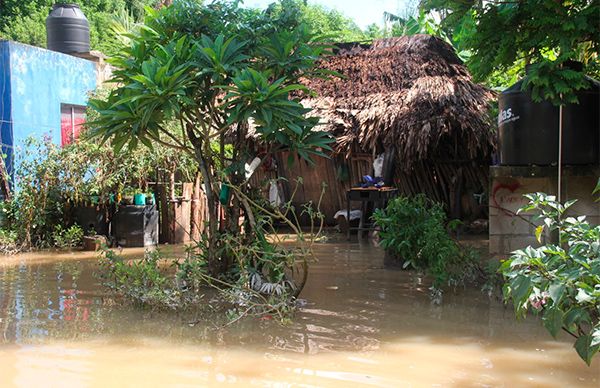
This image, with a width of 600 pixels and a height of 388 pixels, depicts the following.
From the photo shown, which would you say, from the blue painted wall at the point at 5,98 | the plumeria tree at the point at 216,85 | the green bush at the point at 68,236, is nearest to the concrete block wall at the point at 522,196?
the plumeria tree at the point at 216,85

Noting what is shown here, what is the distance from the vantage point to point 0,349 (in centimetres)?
488

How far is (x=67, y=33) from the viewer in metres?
15.6

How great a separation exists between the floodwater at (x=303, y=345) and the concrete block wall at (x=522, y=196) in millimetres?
643

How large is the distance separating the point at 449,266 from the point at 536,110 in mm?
1802

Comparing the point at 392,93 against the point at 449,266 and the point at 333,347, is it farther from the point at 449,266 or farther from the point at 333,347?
the point at 333,347

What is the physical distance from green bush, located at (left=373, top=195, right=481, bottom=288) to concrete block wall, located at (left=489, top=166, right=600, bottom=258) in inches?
14.4

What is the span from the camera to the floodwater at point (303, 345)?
4.30 meters

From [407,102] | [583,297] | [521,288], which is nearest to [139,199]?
[407,102]

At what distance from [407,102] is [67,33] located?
28.2ft

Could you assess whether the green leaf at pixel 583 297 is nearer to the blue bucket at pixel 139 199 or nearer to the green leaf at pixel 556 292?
the green leaf at pixel 556 292

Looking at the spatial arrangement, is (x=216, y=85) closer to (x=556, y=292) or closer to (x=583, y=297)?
(x=556, y=292)

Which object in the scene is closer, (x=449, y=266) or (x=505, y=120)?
(x=505, y=120)

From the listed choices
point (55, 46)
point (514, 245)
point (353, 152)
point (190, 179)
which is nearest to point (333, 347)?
point (514, 245)

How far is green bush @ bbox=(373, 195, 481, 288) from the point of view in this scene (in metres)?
6.71
